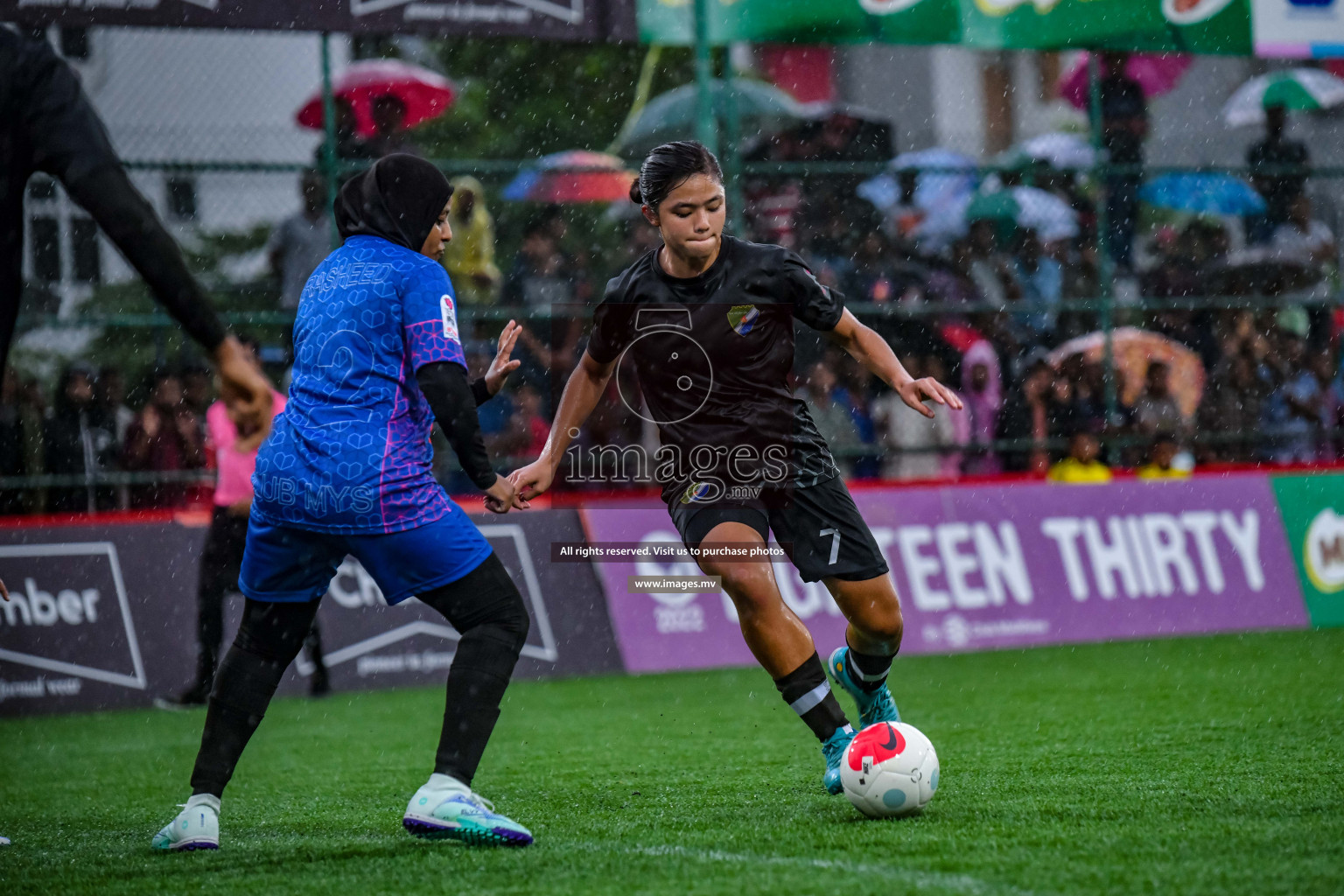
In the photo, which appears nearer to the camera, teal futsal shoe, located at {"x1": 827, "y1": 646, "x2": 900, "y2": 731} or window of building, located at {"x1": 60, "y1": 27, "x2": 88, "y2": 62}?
teal futsal shoe, located at {"x1": 827, "y1": 646, "x2": 900, "y2": 731}

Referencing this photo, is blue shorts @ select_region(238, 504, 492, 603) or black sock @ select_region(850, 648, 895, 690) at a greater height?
blue shorts @ select_region(238, 504, 492, 603)

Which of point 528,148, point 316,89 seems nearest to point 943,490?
point 316,89

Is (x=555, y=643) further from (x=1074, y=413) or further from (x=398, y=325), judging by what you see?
(x=398, y=325)

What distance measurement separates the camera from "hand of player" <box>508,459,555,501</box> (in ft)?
17.3

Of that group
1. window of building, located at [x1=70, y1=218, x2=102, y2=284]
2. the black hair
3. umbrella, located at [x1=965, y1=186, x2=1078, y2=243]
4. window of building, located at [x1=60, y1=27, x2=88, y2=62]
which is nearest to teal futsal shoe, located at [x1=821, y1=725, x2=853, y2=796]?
the black hair

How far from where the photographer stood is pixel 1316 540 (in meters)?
12.4

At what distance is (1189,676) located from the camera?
29.5 ft

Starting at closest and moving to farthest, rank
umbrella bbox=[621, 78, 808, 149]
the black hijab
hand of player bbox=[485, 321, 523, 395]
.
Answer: the black hijab → hand of player bbox=[485, 321, 523, 395] → umbrella bbox=[621, 78, 808, 149]

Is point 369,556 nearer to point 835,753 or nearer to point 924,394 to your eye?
point 835,753

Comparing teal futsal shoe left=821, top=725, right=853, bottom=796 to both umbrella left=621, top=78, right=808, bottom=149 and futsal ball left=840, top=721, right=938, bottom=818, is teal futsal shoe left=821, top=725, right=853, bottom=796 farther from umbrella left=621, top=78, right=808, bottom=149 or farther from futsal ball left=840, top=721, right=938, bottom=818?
umbrella left=621, top=78, right=808, bottom=149

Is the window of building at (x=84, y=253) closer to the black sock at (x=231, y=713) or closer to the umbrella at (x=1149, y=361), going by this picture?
the black sock at (x=231, y=713)

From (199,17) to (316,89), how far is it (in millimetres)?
1496

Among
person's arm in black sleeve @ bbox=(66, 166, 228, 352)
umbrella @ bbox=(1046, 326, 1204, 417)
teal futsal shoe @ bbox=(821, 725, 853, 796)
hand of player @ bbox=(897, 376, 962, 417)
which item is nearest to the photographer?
person's arm in black sleeve @ bbox=(66, 166, 228, 352)

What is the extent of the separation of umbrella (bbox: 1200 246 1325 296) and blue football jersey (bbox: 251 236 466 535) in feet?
35.0
